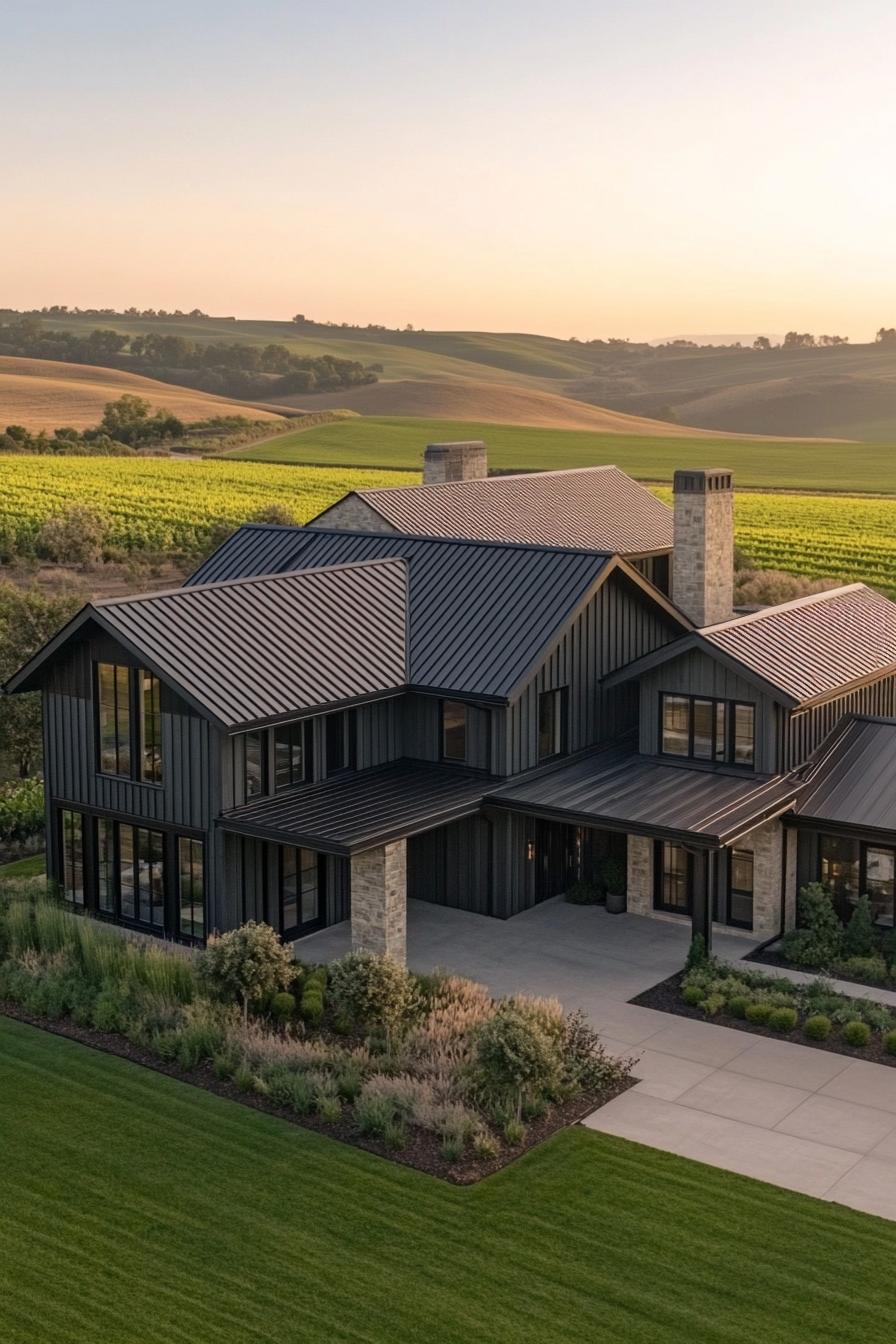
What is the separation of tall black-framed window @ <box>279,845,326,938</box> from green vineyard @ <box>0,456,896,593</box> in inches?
1370

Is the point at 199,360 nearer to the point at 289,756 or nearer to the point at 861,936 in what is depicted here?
the point at 289,756

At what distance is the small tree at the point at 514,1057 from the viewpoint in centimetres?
1811

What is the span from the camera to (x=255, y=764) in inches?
958

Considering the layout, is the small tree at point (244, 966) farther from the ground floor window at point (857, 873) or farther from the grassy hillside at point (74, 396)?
the grassy hillside at point (74, 396)

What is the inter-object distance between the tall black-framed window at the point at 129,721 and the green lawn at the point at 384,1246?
728cm

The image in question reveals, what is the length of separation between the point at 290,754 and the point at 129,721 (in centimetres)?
268

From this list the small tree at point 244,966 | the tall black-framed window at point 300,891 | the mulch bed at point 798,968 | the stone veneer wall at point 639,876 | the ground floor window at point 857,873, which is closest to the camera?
the small tree at point 244,966

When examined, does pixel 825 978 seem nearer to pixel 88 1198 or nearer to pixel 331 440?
pixel 88 1198

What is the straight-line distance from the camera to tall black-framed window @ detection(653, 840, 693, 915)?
84.9ft

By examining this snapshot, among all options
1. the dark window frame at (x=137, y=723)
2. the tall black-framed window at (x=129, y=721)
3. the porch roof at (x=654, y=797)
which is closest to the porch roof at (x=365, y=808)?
the porch roof at (x=654, y=797)

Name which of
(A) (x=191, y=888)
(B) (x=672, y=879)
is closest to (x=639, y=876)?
(B) (x=672, y=879)

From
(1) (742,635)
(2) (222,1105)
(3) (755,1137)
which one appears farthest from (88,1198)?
(1) (742,635)

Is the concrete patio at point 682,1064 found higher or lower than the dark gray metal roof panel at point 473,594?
lower

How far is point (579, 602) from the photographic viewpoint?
26.7 meters
